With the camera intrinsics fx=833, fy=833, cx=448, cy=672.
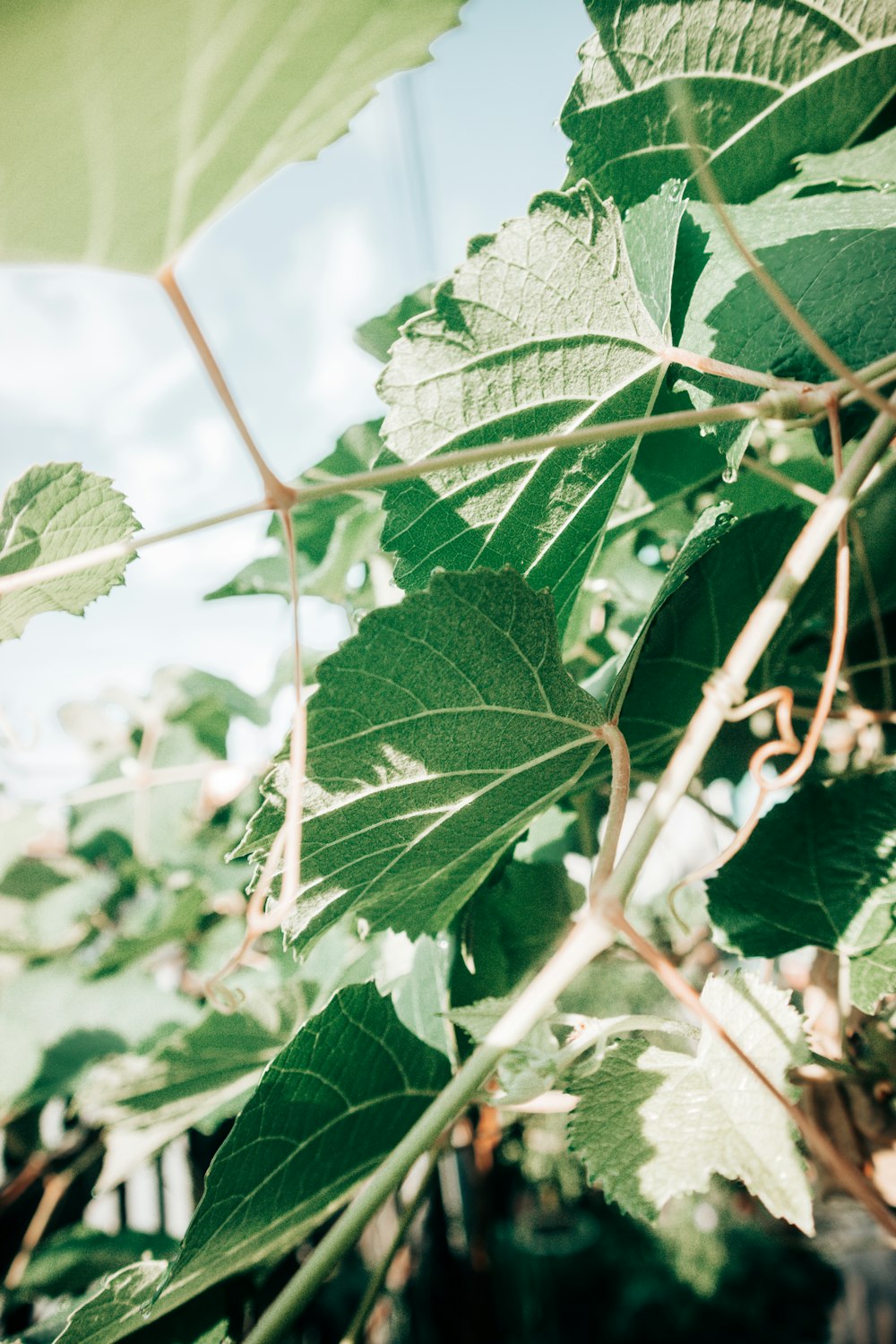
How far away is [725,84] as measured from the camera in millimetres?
366

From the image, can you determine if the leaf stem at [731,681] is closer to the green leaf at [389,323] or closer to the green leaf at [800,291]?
the green leaf at [800,291]

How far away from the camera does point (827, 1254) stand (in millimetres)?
3381

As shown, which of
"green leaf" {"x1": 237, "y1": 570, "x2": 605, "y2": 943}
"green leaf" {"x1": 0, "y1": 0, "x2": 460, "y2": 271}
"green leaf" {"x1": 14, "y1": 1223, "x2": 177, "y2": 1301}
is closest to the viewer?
"green leaf" {"x1": 0, "y1": 0, "x2": 460, "y2": 271}

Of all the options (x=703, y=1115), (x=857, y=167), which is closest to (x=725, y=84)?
(x=857, y=167)

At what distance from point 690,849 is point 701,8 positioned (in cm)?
76

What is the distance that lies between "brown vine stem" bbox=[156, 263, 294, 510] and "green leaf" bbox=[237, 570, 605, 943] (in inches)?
3.0

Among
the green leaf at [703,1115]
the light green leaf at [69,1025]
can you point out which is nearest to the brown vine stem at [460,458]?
the green leaf at [703,1115]

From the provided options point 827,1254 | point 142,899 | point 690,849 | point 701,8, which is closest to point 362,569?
point 690,849

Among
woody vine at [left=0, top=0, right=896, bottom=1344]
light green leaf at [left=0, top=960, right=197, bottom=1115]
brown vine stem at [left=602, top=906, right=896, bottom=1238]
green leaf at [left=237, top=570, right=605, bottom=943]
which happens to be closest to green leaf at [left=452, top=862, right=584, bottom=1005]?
woody vine at [left=0, top=0, right=896, bottom=1344]

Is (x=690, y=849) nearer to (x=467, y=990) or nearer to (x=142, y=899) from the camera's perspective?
(x=467, y=990)

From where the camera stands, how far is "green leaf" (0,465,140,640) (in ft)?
1.25

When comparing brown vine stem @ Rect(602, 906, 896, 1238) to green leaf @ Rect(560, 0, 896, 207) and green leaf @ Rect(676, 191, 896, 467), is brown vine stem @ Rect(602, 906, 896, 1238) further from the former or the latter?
green leaf @ Rect(560, 0, 896, 207)

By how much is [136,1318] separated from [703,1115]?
28 centimetres

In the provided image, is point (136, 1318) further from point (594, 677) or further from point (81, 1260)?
point (81, 1260)
